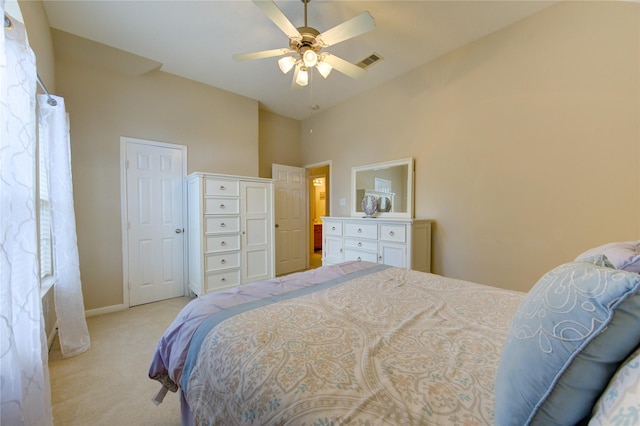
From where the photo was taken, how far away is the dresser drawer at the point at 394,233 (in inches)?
106

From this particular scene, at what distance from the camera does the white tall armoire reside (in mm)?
3012

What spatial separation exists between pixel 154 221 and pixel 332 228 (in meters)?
2.36

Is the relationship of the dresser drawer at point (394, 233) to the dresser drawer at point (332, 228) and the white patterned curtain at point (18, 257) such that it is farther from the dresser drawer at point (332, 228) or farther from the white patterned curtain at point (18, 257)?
the white patterned curtain at point (18, 257)

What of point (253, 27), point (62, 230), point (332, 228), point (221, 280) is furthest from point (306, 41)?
point (221, 280)

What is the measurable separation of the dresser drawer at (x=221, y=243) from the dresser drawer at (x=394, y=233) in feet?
6.29

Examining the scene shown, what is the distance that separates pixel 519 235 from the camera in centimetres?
232

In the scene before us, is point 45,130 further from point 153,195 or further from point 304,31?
point 304,31

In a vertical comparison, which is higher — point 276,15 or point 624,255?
point 276,15

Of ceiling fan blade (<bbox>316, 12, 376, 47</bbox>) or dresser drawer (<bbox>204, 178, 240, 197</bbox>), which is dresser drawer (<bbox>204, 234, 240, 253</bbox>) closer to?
dresser drawer (<bbox>204, 178, 240, 197</bbox>)

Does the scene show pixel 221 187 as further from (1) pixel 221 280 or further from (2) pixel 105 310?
(2) pixel 105 310

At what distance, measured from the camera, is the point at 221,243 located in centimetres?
315

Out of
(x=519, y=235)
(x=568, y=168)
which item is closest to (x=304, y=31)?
(x=568, y=168)

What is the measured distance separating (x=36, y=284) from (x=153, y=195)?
231 centimetres

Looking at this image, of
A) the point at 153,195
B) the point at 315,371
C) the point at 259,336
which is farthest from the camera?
the point at 153,195
